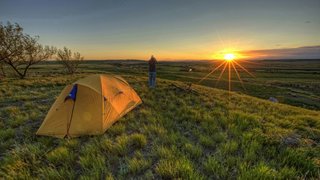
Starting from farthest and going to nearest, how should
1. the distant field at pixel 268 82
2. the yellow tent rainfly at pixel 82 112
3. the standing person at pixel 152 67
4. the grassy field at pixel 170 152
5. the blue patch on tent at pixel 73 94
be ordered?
the distant field at pixel 268 82 → the standing person at pixel 152 67 → the blue patch on tent at pixel 73 94 → the yellow tent rainfly at pixel 82 112 → the grassy field at pixel 170 152

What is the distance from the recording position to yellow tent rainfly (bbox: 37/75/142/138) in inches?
219

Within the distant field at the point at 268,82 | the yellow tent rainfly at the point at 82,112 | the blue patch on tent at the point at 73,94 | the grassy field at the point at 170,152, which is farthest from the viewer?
the distant field at the point at 268,82

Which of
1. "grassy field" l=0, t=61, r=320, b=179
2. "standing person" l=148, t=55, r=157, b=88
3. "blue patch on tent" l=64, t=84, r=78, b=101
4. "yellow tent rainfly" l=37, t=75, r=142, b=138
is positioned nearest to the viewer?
"grassy field" l=0, t=61, r=320, b=179

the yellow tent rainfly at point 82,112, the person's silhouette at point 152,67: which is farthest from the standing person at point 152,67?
the yellow tent rainfly at point 82,112

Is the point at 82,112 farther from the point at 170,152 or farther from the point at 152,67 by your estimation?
the point at 152,67

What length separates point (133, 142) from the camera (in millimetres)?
4992

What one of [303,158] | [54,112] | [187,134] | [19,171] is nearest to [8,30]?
→ [54,112]

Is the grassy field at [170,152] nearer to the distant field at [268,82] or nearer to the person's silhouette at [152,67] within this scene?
the person's silhouette at [152,67]

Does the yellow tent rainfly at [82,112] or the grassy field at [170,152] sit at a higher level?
the yellow tent rainfly at [82,112]

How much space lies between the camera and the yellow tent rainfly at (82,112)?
5566 mm

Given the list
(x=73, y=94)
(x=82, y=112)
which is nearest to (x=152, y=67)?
(x=73, y=94)

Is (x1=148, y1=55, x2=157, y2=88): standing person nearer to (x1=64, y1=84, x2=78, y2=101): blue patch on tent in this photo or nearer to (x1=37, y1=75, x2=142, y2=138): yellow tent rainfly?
(x1=37, y1=75, x2=142, y2=138): yellow tent rainfly


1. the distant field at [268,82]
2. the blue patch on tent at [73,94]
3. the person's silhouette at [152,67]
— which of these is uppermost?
the person's silhouette at [152,67]

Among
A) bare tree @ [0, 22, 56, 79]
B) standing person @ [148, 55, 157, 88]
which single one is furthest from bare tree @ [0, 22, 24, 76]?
standing person @ [148, 55, 157, 88]
